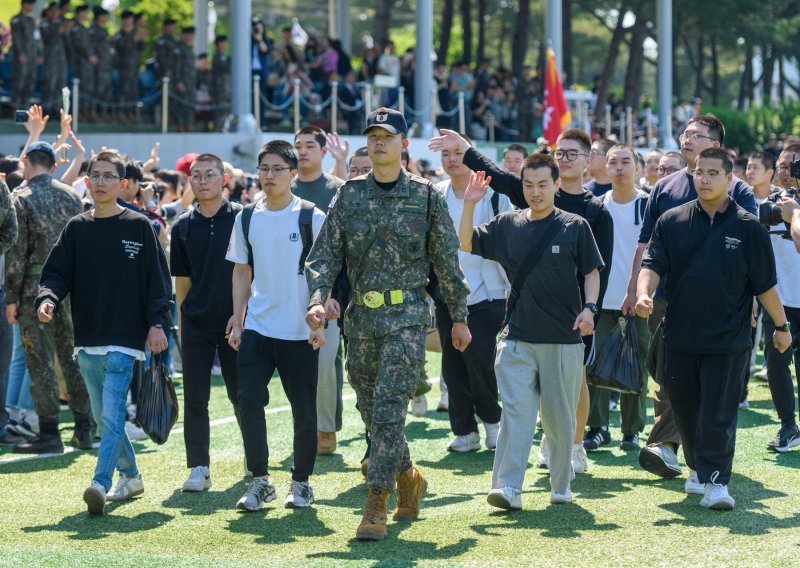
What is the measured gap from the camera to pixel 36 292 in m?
9.74

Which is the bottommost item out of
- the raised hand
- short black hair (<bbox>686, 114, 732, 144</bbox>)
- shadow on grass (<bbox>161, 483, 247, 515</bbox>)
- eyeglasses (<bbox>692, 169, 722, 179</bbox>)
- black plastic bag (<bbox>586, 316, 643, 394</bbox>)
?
shadow on grass (<bbox>161, 483, 247, 515</bbox>)

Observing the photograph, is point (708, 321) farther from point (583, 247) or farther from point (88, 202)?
point (88, 202)

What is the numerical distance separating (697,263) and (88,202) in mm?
5526

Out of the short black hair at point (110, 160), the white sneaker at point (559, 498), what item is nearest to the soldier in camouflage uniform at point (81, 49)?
the short black hair at point (110, 160)

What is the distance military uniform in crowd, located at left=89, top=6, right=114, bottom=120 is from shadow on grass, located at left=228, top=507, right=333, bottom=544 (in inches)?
540

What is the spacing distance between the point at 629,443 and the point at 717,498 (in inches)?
82.9

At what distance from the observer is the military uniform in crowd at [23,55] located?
19.4 m

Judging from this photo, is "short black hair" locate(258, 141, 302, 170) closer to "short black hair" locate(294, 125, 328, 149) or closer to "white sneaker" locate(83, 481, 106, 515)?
"short black hair" locate(294, 125, 328, 149)

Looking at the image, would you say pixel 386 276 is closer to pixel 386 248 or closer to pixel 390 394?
pixel 386 248

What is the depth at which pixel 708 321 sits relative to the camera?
24.3ft

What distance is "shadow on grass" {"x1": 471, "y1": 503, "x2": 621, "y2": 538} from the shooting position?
7000 millimetres

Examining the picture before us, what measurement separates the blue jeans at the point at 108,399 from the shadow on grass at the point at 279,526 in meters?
0.80

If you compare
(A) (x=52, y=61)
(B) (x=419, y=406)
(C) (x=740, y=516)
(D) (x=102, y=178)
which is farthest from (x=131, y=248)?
(A) (x=52, y=61)

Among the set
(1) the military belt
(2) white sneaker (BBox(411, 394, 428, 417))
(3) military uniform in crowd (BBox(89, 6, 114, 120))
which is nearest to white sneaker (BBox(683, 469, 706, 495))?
(1) the military belt
